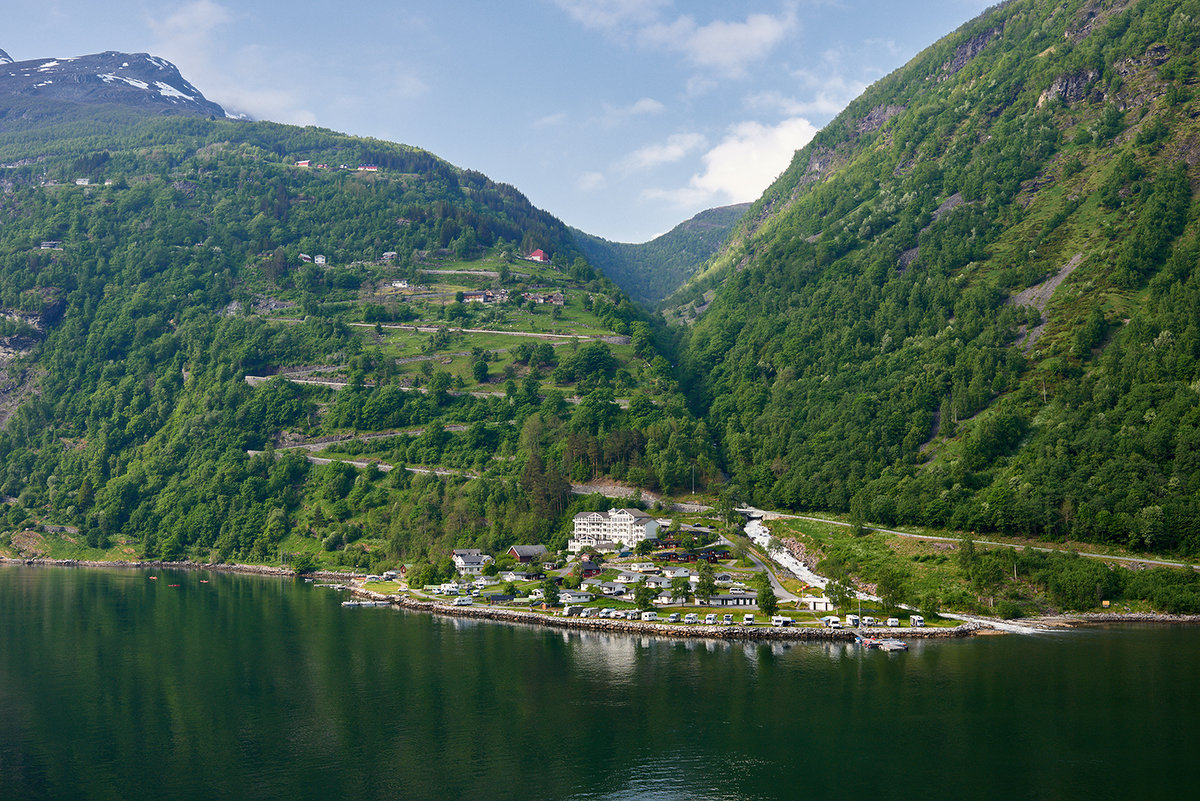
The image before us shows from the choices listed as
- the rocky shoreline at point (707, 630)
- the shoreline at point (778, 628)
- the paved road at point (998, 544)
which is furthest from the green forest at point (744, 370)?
the rocky shoreline at point (707, 630)

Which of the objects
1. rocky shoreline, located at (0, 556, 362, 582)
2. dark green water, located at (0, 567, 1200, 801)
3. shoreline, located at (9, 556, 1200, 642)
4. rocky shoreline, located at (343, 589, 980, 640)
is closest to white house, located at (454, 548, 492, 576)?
shoreline, located at (9, 556, 1200, 642)

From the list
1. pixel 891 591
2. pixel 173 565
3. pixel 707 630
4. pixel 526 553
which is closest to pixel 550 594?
pixel 526 553

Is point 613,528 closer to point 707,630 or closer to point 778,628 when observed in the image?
point 707,630

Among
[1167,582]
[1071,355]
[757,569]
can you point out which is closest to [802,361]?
[1071,355]

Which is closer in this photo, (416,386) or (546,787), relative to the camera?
(546,787)

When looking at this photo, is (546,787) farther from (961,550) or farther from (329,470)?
(329,470)

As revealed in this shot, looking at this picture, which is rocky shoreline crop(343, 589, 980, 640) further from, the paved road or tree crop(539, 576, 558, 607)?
the paved road

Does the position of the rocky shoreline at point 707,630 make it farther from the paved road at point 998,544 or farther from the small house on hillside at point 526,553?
the small house on hillside at point 526,553

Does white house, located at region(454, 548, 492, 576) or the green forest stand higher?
the green forest
